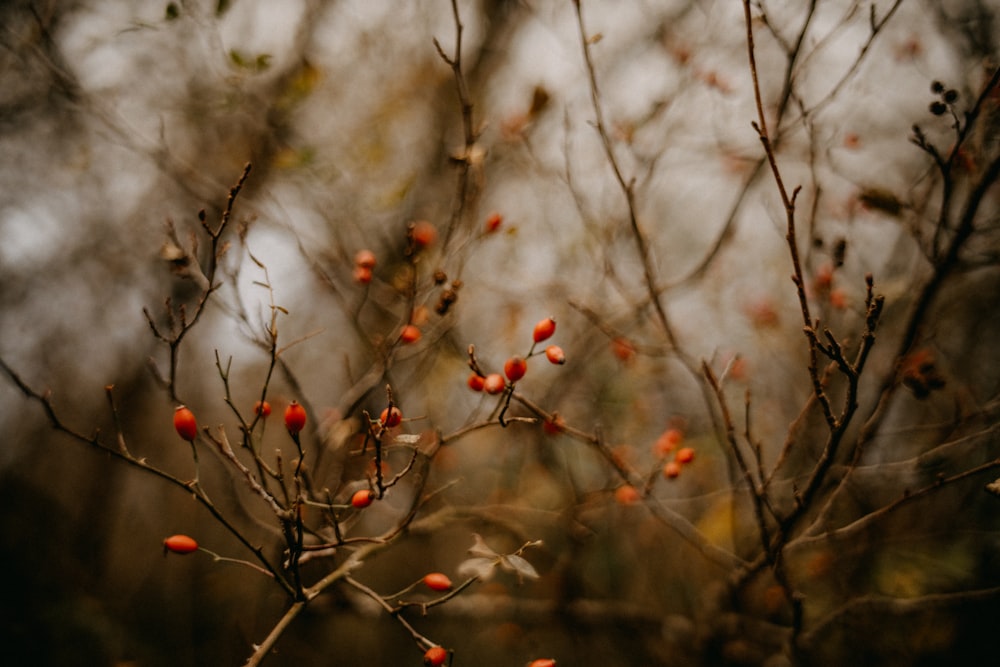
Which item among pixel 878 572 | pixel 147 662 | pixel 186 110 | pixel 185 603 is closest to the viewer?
pixel 878 572

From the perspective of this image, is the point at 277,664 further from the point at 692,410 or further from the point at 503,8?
the point at 503,8

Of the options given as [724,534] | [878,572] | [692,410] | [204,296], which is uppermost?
[692,410]

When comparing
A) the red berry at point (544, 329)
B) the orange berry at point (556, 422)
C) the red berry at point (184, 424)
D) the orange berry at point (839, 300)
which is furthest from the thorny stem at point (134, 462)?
the orange berry at point (839, 300)

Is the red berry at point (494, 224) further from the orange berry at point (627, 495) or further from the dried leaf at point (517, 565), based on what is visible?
the orange berry at point (627, 495)

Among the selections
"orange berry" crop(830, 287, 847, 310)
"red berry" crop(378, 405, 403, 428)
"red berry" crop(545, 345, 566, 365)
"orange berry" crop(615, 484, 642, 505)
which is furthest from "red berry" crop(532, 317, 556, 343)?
"orange berry" crop(830, 287, 847, 310)

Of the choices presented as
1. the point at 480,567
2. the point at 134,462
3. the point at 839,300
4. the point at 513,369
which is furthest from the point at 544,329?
the point at 839,300

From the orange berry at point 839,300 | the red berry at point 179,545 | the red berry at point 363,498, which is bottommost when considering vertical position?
the red berry at point 179,545

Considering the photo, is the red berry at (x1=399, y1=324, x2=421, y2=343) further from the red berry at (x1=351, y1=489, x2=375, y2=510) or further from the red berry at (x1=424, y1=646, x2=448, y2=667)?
the red berry at (x1=424, y1=646, x2=448, y2=667)

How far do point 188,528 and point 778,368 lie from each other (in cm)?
583

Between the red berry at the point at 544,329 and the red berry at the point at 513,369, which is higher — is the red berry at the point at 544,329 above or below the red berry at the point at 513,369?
above

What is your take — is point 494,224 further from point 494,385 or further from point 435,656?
point 435,656

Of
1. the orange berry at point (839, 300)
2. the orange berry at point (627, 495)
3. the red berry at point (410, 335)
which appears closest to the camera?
the red berry at point (410, 335)

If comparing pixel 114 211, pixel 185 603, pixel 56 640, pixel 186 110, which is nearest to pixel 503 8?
pixel 186 110

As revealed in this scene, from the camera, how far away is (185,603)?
196 inches
